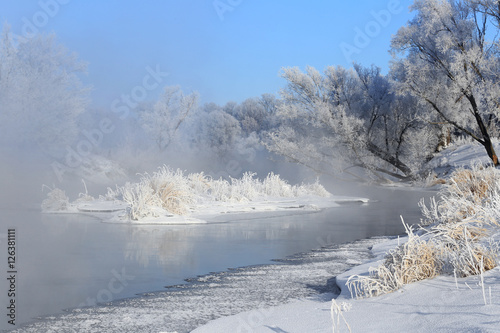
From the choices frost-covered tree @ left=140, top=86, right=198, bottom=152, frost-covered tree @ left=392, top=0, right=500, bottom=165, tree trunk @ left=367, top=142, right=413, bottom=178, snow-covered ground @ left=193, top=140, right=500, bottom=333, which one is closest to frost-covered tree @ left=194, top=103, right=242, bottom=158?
frost-covered tree @ left=140, top=86, right=198, bottom=152

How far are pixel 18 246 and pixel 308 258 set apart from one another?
3671mm

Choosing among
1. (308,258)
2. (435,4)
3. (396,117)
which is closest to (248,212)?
(308,258)

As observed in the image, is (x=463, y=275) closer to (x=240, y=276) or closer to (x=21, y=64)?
(x=240, y=276)

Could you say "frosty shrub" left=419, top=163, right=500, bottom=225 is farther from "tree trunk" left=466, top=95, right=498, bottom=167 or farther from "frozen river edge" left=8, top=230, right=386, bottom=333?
"tree trunk" left=466, top=95, right=498, bottom=167

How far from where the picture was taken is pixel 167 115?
3600 centimetres

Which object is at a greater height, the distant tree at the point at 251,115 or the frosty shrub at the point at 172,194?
the distant tree at the point at 251,115

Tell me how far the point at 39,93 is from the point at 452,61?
1831cm

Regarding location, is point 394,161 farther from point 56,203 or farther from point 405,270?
point 405,270

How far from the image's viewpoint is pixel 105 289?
12.7 ft

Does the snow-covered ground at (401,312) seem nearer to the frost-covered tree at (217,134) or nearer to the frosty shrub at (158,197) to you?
the frosty shrub at (158,197)

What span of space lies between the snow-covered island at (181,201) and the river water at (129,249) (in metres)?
0.65

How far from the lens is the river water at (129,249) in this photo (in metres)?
3.79

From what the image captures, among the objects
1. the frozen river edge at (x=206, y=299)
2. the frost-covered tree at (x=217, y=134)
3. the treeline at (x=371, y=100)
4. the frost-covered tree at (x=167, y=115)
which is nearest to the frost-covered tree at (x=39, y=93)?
the treeline at (x=371, y=100)

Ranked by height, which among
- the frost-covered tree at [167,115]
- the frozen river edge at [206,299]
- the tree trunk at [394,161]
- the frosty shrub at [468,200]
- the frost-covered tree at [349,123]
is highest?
the frost-covered tree at [167,115]
